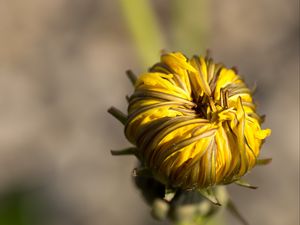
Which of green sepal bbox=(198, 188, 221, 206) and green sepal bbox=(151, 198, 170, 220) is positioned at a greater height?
green sepal bbox=(198, 188, 221, 206)

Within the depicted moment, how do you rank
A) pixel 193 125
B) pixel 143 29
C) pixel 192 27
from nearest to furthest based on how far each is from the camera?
pixel 193 125, pixel 143 29, pixel 192 27

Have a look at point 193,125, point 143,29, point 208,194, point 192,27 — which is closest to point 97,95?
point 192,27

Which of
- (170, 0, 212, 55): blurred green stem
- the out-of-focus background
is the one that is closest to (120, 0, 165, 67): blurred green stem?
(170, 0, 212, 55): blurred green stem

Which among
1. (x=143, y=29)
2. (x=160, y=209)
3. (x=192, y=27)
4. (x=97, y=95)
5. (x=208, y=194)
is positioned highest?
(x=143, y=29)

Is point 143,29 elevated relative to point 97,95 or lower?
elevated

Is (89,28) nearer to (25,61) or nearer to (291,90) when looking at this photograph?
(25,61)

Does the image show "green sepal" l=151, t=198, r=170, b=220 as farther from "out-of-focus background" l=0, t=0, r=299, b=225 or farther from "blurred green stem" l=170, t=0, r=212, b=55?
"out-of-focus background" l=0, t=0, r=299, b=225

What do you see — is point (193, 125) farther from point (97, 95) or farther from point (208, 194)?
point (97, 95)

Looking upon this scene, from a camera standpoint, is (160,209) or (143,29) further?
(143,29)

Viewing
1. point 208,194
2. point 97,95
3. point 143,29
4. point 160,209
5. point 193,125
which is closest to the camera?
point 193,125
